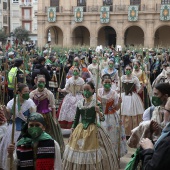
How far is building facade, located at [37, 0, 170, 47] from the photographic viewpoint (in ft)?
132

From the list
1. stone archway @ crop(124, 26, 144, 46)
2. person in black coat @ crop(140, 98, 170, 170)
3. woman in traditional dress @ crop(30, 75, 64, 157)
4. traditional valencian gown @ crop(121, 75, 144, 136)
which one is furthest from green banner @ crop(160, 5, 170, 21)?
person in black coat @ crop(140, 98, 170, 170)

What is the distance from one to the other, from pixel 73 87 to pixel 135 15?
104 ft

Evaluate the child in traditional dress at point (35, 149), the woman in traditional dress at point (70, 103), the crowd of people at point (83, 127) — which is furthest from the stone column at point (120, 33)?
the child in traditional dress at point (35, 149)

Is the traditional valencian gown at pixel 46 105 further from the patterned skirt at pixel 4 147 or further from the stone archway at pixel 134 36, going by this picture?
the stone archway at pixel 134 36

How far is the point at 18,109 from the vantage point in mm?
6273

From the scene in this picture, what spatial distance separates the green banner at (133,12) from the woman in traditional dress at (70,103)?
31.4 metres

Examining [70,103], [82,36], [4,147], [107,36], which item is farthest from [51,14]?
[4,147]

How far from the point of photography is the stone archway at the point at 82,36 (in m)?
45.5

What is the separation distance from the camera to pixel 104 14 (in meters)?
41.5

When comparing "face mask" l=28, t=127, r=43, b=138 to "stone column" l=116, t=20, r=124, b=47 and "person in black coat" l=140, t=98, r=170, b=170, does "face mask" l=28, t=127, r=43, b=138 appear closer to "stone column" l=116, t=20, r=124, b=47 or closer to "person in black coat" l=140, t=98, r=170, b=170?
"person in black coat" l=140, t=98, r=170, b=170

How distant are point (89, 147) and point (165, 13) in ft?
114

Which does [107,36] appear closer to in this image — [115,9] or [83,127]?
[115,9]

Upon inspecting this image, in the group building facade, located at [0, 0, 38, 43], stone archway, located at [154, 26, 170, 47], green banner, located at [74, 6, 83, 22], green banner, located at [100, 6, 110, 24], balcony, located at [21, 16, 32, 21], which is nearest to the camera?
green banner, located at [100, 6, 110, 24]

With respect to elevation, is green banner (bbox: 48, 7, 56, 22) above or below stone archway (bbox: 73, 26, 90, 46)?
above
